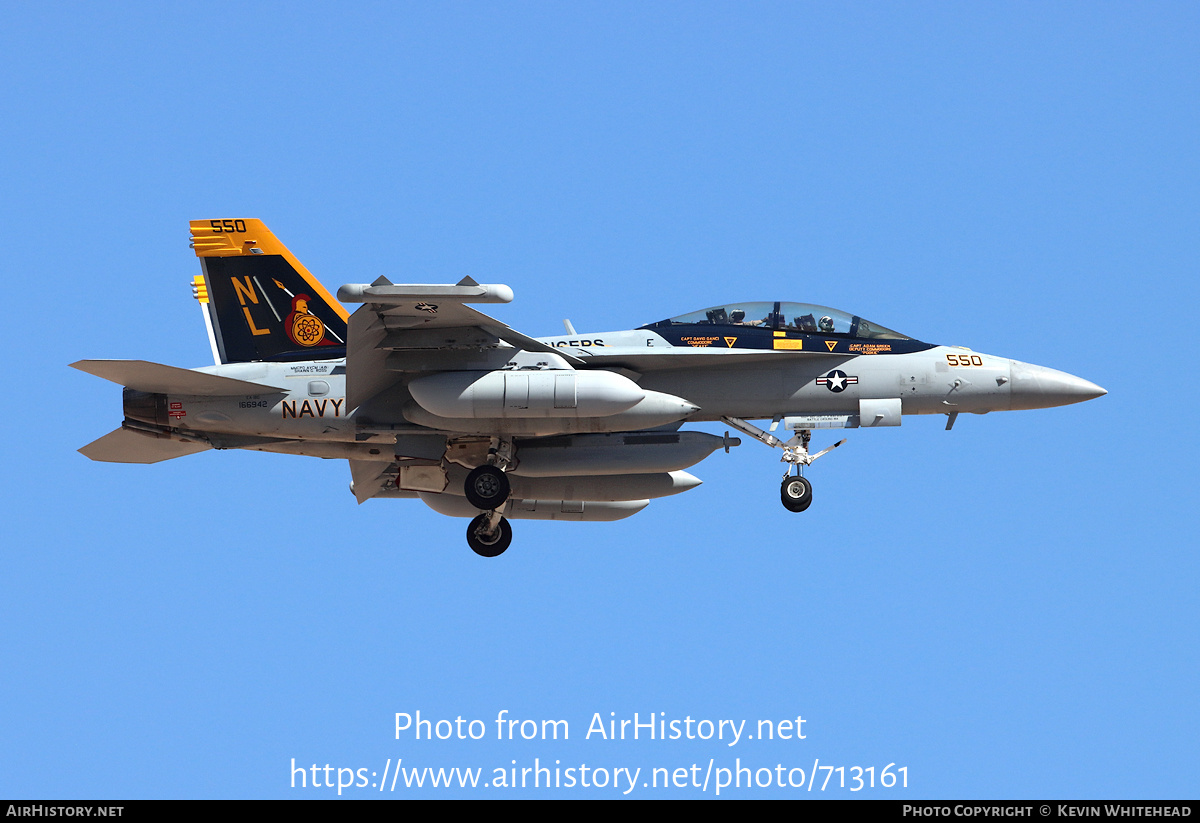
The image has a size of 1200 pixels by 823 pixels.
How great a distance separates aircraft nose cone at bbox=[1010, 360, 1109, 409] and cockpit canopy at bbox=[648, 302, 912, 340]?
1639 mm

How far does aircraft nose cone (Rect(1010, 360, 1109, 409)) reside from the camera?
20.7m

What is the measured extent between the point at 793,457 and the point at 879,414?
4.28 feet

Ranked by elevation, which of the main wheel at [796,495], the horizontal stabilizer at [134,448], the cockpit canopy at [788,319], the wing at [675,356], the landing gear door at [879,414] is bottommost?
the main wheel at [796,495]

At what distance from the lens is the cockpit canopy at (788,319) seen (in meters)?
20.6

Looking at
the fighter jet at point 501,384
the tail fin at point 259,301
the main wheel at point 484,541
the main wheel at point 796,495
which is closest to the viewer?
the fighter jet at point 501,384

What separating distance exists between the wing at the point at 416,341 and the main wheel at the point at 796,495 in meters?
3.23

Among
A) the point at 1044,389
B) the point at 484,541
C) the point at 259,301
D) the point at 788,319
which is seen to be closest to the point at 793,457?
the point at 788,319

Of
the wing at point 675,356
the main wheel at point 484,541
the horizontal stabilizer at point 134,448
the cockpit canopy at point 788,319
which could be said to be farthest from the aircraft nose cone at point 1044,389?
the horizontal stabilizer at point 134,448

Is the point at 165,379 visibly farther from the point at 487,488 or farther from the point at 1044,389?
the point at 1044,389

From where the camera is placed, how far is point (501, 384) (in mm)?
19016

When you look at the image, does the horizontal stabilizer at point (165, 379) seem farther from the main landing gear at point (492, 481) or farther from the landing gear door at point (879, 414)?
the landing gear door at point (879, 414)
